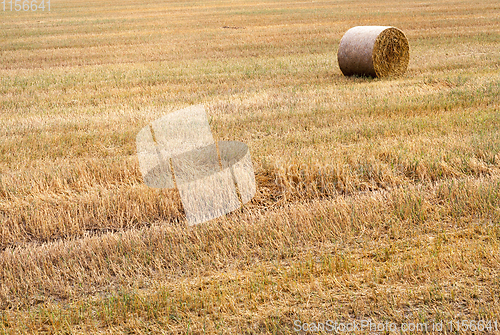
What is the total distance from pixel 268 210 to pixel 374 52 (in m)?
7.11

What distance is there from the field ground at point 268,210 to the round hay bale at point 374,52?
1.15 ft

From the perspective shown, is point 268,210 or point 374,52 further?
point 374,52

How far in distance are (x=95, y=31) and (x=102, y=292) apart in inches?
862

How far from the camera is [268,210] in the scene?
5332 mm

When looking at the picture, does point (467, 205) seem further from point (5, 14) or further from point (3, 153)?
point (5, 14)

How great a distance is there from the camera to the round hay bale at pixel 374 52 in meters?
11.4

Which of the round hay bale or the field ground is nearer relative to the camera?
the field ground

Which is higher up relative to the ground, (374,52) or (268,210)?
(374,52)

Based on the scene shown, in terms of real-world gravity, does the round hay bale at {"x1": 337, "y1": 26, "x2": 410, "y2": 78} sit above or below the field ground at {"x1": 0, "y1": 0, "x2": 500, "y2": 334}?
above

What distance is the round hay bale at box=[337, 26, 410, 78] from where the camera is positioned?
1145 cm

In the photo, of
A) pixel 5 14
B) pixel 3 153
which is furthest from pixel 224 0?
pixel 3 153

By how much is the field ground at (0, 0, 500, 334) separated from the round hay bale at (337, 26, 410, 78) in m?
0.35

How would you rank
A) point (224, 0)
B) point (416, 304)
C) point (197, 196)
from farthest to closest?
1. point (224, 0)
2. point (197, 196)
3. point (416, 304)

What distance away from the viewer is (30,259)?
4441 millimetres
